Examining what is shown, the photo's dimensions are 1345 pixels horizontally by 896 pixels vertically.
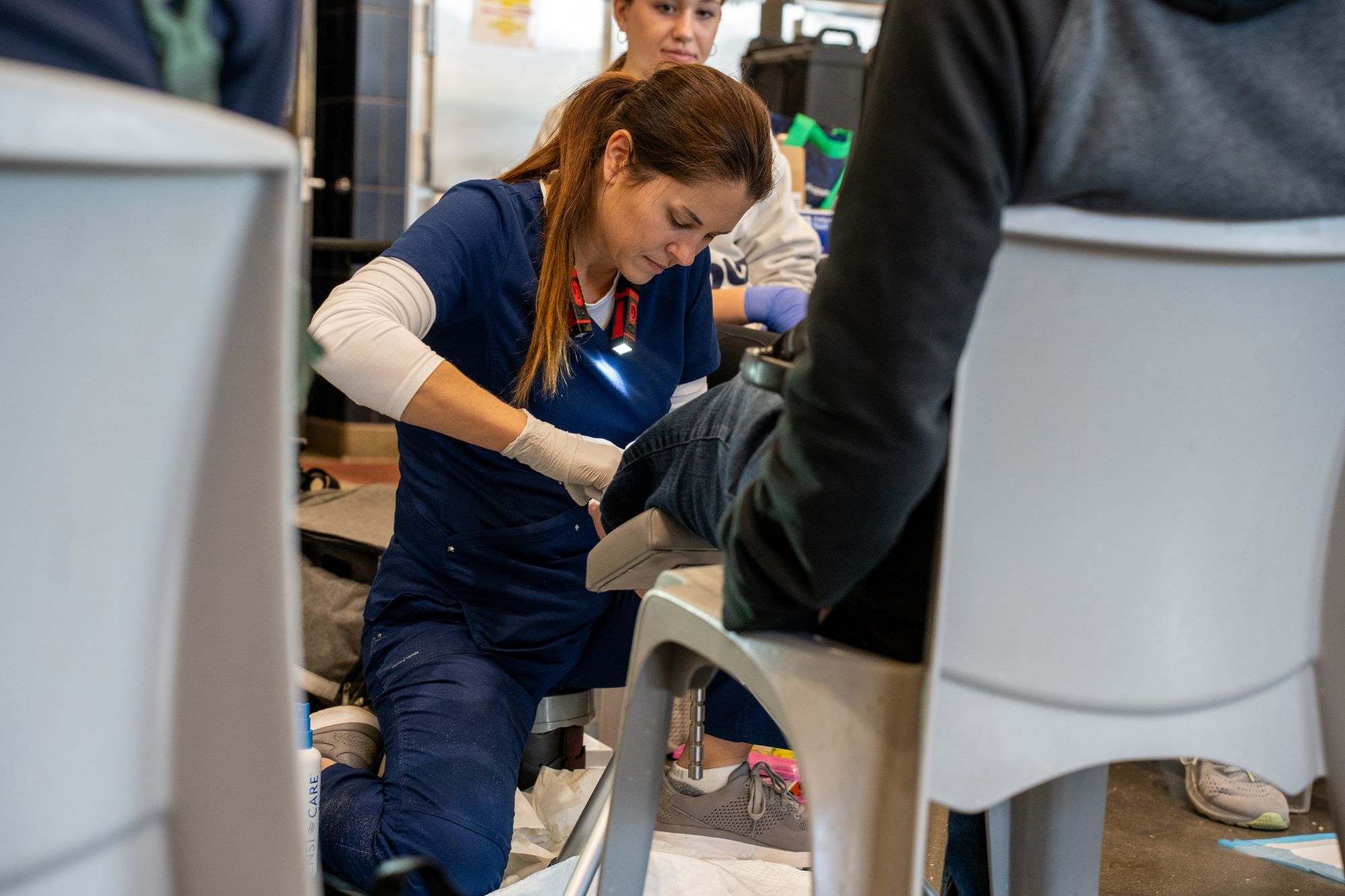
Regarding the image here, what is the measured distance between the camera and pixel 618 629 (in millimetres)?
1396

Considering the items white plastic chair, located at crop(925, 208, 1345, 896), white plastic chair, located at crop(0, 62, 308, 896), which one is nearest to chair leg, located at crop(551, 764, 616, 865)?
white plastic chair, located at crop(925, 208, 1345, 896)

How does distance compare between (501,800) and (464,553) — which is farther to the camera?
(464,553)

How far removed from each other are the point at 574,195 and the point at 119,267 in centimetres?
99

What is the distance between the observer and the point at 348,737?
53.5 inches

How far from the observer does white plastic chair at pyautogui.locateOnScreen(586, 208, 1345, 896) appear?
570 millimetres

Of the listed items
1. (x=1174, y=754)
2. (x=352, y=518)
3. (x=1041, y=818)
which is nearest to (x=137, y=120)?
(x=1174, y=754)

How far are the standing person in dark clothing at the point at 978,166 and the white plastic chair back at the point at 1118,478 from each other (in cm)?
2

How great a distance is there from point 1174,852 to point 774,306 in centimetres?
101

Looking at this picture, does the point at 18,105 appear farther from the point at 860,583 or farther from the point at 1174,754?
the point at 1174,754

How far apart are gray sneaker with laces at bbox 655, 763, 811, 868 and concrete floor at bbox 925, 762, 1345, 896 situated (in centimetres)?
19

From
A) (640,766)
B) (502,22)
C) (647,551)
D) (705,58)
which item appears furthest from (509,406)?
(502,22)

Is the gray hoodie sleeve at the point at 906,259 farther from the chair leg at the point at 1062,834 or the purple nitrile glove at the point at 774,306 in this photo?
the purple nitrile glove at the point at 774,306

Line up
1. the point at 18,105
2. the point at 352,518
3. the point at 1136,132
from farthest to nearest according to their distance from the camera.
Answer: the point at 352,518 < the point at 1136,132 < the point at 18,105

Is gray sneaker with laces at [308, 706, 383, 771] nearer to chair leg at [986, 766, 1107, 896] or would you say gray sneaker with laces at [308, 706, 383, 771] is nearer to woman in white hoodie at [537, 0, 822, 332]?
chair leg at [986, 766, 1107, 896]
